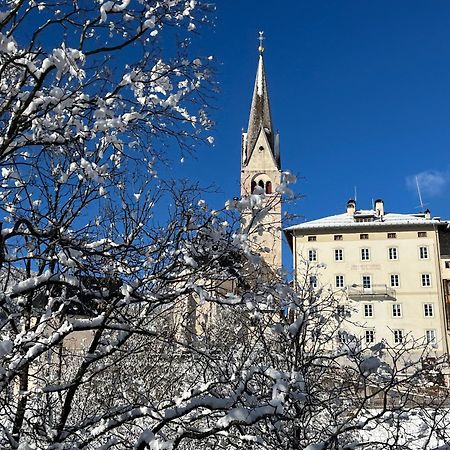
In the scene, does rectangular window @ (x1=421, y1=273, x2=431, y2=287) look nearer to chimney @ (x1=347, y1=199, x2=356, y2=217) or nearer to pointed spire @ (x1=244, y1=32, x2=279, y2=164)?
chimney @ (x1=347, y1=199, x2=356, y2=217)

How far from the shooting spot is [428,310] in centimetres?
4556

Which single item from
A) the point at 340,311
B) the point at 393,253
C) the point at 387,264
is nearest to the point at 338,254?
the point at 387,264

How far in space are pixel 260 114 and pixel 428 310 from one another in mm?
31262

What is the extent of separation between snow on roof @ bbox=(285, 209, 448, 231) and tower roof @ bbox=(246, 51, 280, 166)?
1620cm

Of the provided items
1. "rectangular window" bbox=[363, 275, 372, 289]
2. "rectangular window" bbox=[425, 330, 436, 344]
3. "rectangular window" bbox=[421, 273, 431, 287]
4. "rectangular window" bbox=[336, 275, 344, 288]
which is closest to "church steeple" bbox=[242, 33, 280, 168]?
"rectangular window" bbox=[336, 275, 344, 288]

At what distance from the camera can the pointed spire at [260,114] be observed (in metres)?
64.4

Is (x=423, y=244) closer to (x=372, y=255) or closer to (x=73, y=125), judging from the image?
(x=372, y=255)

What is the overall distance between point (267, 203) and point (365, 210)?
49025 millimetres

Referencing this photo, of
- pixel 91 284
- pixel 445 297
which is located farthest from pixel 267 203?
pixel 445 297

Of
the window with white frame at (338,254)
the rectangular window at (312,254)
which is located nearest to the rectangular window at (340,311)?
the rectangular window at (312,254)

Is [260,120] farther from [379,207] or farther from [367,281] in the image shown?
[367,281]

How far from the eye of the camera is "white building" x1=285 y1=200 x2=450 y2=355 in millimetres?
45625

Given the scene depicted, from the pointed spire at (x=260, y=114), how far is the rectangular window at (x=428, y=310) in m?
25.2

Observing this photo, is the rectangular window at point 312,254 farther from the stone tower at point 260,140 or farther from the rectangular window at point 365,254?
the stone tower at point 260,140
